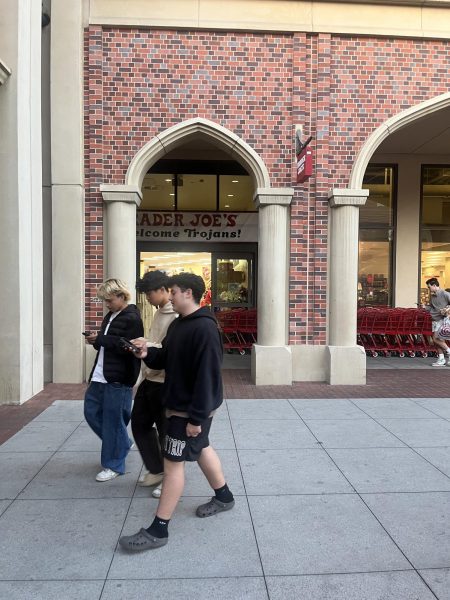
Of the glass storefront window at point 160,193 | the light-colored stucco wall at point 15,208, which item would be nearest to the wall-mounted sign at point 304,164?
the light-colored stucco wall at point 15,208

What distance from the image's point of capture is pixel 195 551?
316cm

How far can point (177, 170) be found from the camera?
1278cm

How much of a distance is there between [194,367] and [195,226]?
9.89 m

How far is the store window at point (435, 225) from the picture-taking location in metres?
13.1

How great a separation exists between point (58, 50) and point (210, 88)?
2.51 metres

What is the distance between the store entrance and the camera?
42.1 ft

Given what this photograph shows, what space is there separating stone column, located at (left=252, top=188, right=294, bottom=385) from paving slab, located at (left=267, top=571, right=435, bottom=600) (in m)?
5.23

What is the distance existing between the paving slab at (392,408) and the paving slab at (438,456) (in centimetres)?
119

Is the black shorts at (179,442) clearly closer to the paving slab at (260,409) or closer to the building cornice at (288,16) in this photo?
the paving slab at (260,409)

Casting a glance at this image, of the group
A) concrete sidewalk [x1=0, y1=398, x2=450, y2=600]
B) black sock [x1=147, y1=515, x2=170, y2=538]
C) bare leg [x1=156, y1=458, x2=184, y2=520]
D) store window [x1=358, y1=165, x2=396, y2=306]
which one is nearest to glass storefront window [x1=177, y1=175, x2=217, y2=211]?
store window [x1=358, y1=165, x2=396, y2=306]

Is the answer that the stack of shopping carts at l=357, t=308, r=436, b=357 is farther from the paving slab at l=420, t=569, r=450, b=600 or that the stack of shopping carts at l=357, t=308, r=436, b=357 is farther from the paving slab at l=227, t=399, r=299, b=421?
the paving slab at l=420, t=569, r=450, b=600

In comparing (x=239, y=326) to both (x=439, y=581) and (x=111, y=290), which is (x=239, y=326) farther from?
(x=439, y=581)

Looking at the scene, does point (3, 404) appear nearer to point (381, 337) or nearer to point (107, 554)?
point (107, 554)

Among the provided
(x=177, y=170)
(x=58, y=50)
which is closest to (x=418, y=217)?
(x=177, y=170)
